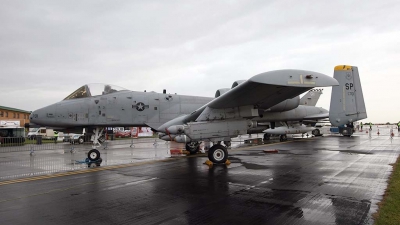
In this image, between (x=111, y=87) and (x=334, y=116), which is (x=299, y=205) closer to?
(x=111, y=87)

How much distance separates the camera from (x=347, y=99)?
21750mm

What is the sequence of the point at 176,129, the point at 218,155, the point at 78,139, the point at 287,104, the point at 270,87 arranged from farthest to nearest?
the point at 78,139, the point at 287,104, the point at 218,155, the point at 176,129, the point at 270,87

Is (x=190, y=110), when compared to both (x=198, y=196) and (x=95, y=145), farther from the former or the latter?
(x=198, y=196)

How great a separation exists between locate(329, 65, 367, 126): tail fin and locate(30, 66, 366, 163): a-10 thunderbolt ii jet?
737 cm

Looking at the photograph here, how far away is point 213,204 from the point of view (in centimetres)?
531

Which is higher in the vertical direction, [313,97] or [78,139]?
[313,97]

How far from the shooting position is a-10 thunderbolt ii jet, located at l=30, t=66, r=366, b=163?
855 centimetres

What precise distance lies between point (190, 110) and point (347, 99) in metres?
15.0

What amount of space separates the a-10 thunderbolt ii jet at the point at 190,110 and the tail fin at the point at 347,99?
24.2ft

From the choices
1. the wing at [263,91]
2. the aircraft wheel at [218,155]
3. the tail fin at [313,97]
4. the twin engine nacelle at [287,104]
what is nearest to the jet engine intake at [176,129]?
the wing at [263,91]

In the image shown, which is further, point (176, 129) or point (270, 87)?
point (176, 129)

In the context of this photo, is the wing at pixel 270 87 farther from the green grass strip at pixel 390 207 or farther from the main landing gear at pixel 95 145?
the main landing gear at pixel 95 145

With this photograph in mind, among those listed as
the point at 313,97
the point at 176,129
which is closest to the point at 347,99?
the point at 313,97

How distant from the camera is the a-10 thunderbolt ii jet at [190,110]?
855 cm
